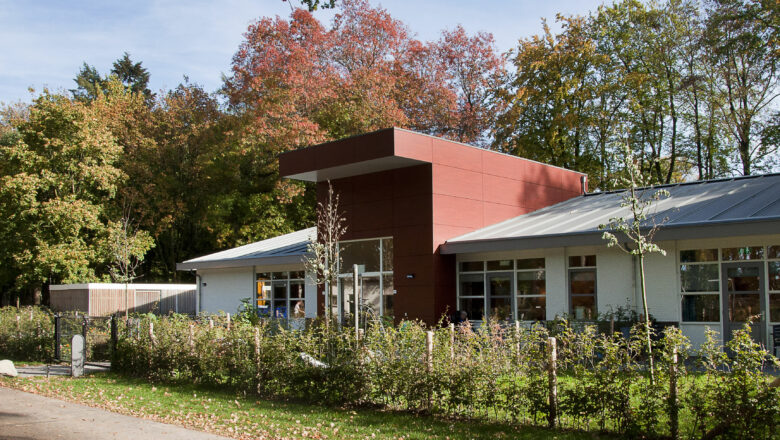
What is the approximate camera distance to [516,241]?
1844cm

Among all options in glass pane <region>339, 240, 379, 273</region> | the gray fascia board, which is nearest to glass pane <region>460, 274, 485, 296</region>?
glass pane <region>339, 240, 379, 273</region>

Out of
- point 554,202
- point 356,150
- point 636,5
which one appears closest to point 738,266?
point 554,202

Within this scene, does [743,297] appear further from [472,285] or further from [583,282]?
[472,285]

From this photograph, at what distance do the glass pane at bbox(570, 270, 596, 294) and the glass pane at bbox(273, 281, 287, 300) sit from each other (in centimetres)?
1186

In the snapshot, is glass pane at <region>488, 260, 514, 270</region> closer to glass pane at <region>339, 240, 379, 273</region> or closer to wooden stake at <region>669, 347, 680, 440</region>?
glass pane at <region>339, 240, 379, 273</region>

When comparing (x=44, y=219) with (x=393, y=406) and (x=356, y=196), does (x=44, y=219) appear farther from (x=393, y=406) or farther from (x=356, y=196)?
(x=393, y=406)

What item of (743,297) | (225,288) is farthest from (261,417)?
(225,288)

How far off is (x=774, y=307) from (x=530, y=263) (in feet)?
20.4

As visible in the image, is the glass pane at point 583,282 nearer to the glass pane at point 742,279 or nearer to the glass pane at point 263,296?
the glass pane at point 742,279

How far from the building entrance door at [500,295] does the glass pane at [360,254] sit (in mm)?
3539

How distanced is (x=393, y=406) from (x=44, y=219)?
2974 cm

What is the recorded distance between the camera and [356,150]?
1992 cm

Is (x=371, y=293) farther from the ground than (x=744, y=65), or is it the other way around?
(x=744, y=65)

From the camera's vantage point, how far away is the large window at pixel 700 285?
16297 millimetres
